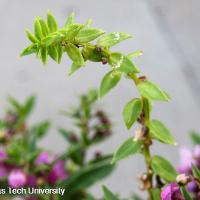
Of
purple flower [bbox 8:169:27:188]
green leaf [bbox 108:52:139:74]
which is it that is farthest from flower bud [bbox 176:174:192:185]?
purple flower [bbox 8:169:27:188]

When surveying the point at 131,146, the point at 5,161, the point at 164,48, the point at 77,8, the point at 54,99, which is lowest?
the point at 131,146

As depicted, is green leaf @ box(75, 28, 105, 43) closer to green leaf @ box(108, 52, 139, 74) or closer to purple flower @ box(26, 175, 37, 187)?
green leaf @ box(108, 52, 139, 74)

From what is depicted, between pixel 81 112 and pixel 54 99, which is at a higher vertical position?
pixel 54 99

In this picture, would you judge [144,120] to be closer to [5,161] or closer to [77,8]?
[5,161]

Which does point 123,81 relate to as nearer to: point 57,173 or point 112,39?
point 57,173

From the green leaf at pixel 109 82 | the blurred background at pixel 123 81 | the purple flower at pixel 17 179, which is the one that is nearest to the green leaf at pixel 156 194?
the green leaf at pixel 109 82

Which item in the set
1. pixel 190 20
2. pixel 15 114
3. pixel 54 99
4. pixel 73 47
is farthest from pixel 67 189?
pixel 190 20

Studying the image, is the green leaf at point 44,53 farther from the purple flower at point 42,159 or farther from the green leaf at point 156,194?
the purple flower at point 42,159
